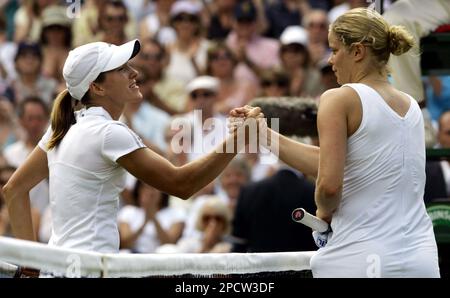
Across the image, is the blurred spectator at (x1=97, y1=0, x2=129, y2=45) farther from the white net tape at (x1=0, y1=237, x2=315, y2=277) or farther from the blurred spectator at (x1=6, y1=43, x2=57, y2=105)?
the white net tape at (x1=0, y1=237, x2=315, y2=277)

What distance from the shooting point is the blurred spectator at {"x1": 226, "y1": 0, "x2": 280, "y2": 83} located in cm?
1166

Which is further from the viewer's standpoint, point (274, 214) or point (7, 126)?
point (7, 126)

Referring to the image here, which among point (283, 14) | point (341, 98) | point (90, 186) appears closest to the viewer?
point (341, 98)

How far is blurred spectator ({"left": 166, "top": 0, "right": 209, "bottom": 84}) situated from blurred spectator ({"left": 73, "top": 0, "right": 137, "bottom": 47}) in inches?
17.3

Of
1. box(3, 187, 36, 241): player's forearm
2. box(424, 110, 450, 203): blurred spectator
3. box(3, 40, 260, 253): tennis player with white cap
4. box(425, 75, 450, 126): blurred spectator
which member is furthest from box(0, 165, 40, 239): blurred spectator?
box(3, 40, 260, 253): tennis player with white cap

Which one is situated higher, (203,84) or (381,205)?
(203,84)

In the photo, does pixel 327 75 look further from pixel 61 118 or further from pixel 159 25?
pixel 61 118

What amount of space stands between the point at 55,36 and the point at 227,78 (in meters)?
1.82

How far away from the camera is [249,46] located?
11.9 m

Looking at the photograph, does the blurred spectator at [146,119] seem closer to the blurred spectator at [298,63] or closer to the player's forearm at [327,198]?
the blurred spectator at [298,63]

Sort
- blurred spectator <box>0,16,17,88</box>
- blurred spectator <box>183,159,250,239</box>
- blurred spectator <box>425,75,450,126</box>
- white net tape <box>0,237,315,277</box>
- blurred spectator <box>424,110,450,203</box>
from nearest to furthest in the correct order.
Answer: white net tape <box>0,237,315,277</box> < blurred spectator <box>424,110,450,203</box> < blurred spectator <box>425,75,450,126</box> < blurred spectator <box>183,159,250,239</box> < blurred spectator <box>0,16,17,88</box>

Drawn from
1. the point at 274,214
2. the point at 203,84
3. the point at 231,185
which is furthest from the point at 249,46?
the point at 274,214

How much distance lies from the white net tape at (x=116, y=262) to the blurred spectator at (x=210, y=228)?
14.8 feet
